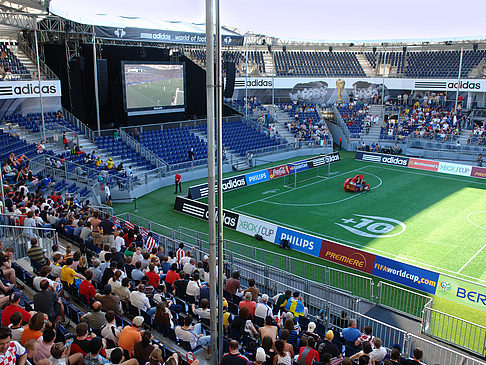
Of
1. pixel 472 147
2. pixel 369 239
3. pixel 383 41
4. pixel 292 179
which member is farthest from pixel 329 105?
pixel 369 239

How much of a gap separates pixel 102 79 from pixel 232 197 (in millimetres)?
12868

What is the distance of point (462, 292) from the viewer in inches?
568

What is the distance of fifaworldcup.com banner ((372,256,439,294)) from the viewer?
Answer: 50.4 feet

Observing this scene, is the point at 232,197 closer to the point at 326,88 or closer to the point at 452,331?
the point at 452,331

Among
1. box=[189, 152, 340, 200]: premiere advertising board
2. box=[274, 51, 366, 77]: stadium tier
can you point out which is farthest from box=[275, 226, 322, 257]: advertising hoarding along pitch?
box=[274, 51, 366, 77]: stadium tier

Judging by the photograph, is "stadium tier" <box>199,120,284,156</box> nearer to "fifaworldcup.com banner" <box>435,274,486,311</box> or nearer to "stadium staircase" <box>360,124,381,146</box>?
"stadium staircase" <box>360,124,381,146</box>

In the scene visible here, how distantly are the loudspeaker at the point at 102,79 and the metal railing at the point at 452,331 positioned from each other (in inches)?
1069

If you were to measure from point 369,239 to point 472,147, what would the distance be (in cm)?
2434

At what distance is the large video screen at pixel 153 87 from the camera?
117 feet

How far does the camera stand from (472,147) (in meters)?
41.0

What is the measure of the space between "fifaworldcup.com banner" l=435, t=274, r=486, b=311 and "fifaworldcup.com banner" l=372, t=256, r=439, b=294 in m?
0.26

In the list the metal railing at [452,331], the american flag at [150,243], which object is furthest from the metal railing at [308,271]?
the metal railing at [452,331]

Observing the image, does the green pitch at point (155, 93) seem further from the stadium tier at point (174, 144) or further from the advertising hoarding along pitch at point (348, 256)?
the advertising hoarding along pitch at point (348, 256)

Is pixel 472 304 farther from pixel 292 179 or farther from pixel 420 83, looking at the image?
pixel 420 83
